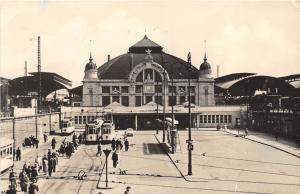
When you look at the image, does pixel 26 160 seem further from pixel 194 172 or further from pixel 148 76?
pixel 148 76

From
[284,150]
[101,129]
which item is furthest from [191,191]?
[101,129]

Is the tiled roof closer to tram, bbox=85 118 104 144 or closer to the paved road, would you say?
tram, bbox=85 118 104 144

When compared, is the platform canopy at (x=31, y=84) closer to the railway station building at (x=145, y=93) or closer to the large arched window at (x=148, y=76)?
the railway station building at (x=145, y=93)

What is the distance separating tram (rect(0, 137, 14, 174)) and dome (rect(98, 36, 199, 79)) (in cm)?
6306

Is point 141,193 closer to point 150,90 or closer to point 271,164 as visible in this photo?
point 271,164

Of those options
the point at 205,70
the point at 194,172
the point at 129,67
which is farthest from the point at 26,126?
the point at 205,70

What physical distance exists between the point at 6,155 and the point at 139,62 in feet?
A: 236

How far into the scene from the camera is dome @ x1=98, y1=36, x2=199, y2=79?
99.8 m

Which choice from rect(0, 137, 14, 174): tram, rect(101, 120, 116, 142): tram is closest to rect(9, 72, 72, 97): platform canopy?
rect(101, 120, 116, 142): tram

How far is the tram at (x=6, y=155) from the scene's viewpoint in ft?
99.3

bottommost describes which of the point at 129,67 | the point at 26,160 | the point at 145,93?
the point at 26,160

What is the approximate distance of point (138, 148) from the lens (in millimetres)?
48562

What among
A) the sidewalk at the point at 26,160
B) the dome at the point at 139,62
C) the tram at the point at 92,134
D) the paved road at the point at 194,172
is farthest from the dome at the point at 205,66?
the paved road at the point at 194,172

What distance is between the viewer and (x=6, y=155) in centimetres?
3297
